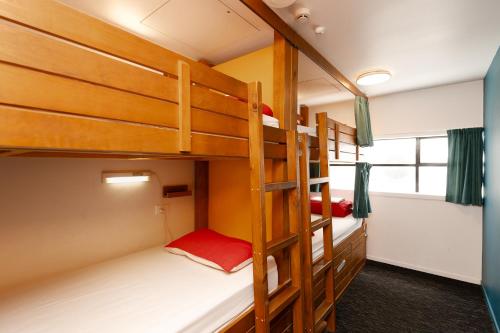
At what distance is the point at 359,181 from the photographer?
3561mm

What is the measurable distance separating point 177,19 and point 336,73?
76.1 inches

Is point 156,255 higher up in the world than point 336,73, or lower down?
lower down

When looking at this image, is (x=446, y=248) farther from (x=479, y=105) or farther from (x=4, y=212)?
(x=4, y=212)

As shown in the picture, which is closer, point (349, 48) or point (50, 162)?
point (50, 162)

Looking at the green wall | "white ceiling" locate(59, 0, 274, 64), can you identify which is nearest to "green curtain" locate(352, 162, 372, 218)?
the green wall

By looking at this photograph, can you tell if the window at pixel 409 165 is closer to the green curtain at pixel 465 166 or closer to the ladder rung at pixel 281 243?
the green curtain at pixel 465 166

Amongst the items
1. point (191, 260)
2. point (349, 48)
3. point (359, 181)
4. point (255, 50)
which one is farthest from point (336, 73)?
point (191, 260)

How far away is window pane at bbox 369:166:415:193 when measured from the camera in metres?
3.88

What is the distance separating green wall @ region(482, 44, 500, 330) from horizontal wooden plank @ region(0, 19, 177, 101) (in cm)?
313

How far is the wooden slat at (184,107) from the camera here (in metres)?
1.17

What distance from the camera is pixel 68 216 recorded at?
1.88 metres

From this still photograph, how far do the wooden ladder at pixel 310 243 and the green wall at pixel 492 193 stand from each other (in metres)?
1.58

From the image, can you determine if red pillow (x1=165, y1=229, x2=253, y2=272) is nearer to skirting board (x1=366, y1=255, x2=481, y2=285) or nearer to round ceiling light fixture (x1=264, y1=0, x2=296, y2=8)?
round ceiling light fixture (x1=264, y1=0, x2=296, y2=8)

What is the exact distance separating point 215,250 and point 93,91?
1.47 meters
